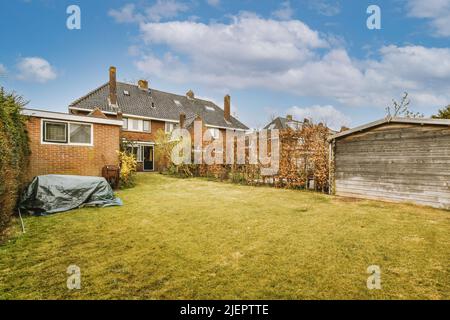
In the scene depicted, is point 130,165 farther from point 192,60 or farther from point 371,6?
point 371,6

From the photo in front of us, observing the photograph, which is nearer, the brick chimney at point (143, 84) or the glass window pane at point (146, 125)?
the glass window pane at point (146, 125)

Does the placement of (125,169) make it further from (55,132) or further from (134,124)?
(134,124)

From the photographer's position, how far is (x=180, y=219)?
265 inches

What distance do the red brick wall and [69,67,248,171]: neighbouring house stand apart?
7.58 m

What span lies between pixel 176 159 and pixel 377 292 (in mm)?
17471

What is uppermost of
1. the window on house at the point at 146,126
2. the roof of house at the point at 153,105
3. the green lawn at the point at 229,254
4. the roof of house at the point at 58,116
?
the roof of house at the point at 153,105

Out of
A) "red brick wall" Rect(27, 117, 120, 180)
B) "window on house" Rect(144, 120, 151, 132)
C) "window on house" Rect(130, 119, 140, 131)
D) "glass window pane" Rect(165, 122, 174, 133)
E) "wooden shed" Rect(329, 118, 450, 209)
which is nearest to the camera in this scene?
"wooden shed" Rect(329, 118, 450, 209)

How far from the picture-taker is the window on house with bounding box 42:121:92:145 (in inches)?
441

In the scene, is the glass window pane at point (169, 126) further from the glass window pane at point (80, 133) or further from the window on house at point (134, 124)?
the glass window pane at point (80, 133)

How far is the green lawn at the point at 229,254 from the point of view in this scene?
3.13 metres

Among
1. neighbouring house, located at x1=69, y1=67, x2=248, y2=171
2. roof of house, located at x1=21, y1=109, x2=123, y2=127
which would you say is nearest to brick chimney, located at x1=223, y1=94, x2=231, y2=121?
neighbouring house, located at x1=69, y1=67, x2=248, y2=171

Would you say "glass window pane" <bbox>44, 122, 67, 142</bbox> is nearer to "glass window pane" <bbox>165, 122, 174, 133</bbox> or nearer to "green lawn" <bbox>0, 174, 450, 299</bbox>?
"green lawn" <bbox>0, 174, 450, 299</bbox>

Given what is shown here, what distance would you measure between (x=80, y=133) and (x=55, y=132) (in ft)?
3.47

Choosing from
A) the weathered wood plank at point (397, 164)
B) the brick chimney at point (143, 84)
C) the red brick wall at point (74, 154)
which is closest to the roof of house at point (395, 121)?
the weathered wood plank at point (397, 164)
